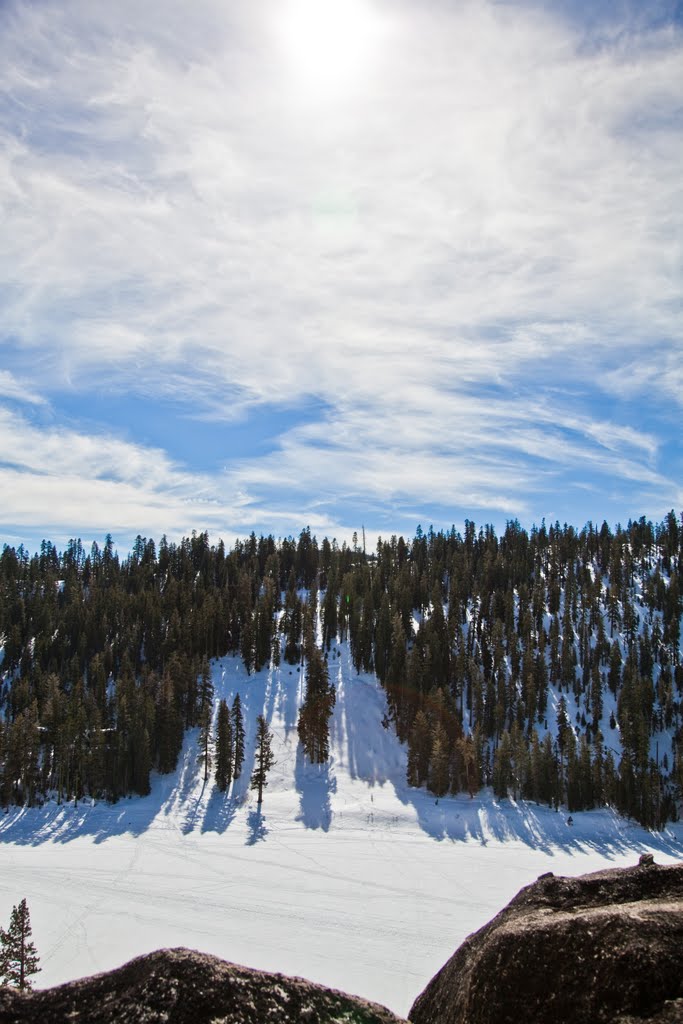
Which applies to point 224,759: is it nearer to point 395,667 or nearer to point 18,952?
point 395,667

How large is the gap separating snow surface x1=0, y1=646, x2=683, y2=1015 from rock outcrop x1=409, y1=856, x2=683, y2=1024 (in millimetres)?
43190

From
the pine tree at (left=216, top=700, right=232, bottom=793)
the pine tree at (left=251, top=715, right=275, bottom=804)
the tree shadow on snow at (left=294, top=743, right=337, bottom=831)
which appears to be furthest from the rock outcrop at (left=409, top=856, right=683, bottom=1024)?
the pine tree at (left=216, top=700, right=232, bottom=793)

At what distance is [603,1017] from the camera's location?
6.18 meters

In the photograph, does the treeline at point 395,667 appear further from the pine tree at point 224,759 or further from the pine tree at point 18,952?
the pine tree at point 18,952

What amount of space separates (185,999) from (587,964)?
4.05 m

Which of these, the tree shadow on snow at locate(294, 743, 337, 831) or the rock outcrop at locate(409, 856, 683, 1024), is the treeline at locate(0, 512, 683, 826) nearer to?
the tree shadow on snow at locate(294, 743, 337, 831)

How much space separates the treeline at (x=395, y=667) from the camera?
109 meters

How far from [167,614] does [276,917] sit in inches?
4177

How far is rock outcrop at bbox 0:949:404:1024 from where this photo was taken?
5.80 m

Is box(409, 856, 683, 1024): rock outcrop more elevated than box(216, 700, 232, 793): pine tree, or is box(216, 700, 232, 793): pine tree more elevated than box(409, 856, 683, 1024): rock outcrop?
box(409, 856, 683, 1024): rock outcrop

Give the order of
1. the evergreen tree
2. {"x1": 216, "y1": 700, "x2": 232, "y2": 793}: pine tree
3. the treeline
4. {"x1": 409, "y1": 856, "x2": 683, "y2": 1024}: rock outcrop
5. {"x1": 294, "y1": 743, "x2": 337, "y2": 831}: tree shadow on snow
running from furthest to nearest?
the evergreen tree, the treeline, {"x1": 216, "y1": 700, "x2": 232, "y2": 793}: pine tree, {"x1": 294, "y1": 743, "x2": 337, "y2": 831}: tree shadow on snow, {"x1": 409, "y1": 856, "x2": 683, "y2": 1024}: rock outcrop

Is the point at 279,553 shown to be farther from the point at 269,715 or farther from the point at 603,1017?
the point at 603,1017

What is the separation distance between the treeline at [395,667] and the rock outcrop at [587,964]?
106m

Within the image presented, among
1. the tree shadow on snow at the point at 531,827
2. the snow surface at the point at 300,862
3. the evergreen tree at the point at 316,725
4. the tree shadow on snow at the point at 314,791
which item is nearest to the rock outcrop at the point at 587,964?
the snow surface at the point at 300,862
